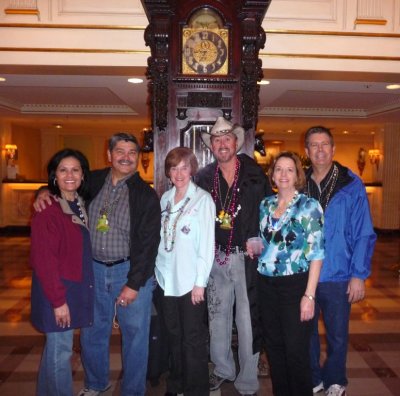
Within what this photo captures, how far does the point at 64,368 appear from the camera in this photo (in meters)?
2.09

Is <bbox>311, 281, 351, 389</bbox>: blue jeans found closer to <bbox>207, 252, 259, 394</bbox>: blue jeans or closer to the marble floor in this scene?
the marble floor

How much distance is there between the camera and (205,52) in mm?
2967

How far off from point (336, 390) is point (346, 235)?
0.94 meters

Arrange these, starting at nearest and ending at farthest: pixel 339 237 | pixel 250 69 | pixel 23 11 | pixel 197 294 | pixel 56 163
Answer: pixel 56 163 < pixel 197 294 < pixel 339 237 < pixel 250 69 < pixel 23 11

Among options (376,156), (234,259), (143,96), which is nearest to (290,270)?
(234,259)

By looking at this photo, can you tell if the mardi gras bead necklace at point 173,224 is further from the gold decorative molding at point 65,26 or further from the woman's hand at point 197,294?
the gold decorative molding at point 65,26

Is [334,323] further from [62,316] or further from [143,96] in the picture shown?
[143,96]

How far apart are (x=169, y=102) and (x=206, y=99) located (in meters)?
0.27

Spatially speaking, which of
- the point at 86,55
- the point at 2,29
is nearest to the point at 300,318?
the point at 86,55

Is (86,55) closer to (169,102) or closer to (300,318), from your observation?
(169,102)

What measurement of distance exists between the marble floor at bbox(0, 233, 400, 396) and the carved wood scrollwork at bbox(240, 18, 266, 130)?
6.00ft

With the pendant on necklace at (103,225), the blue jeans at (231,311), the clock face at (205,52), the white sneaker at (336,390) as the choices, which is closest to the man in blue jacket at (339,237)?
the white sneaker at (336,390)

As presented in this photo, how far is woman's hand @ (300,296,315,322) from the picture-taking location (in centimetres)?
208

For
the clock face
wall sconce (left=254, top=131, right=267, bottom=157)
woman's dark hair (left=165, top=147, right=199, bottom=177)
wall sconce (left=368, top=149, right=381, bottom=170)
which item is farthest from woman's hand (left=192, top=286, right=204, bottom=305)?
wall sconce (left=368, top=149, right=381, bottom=170)
